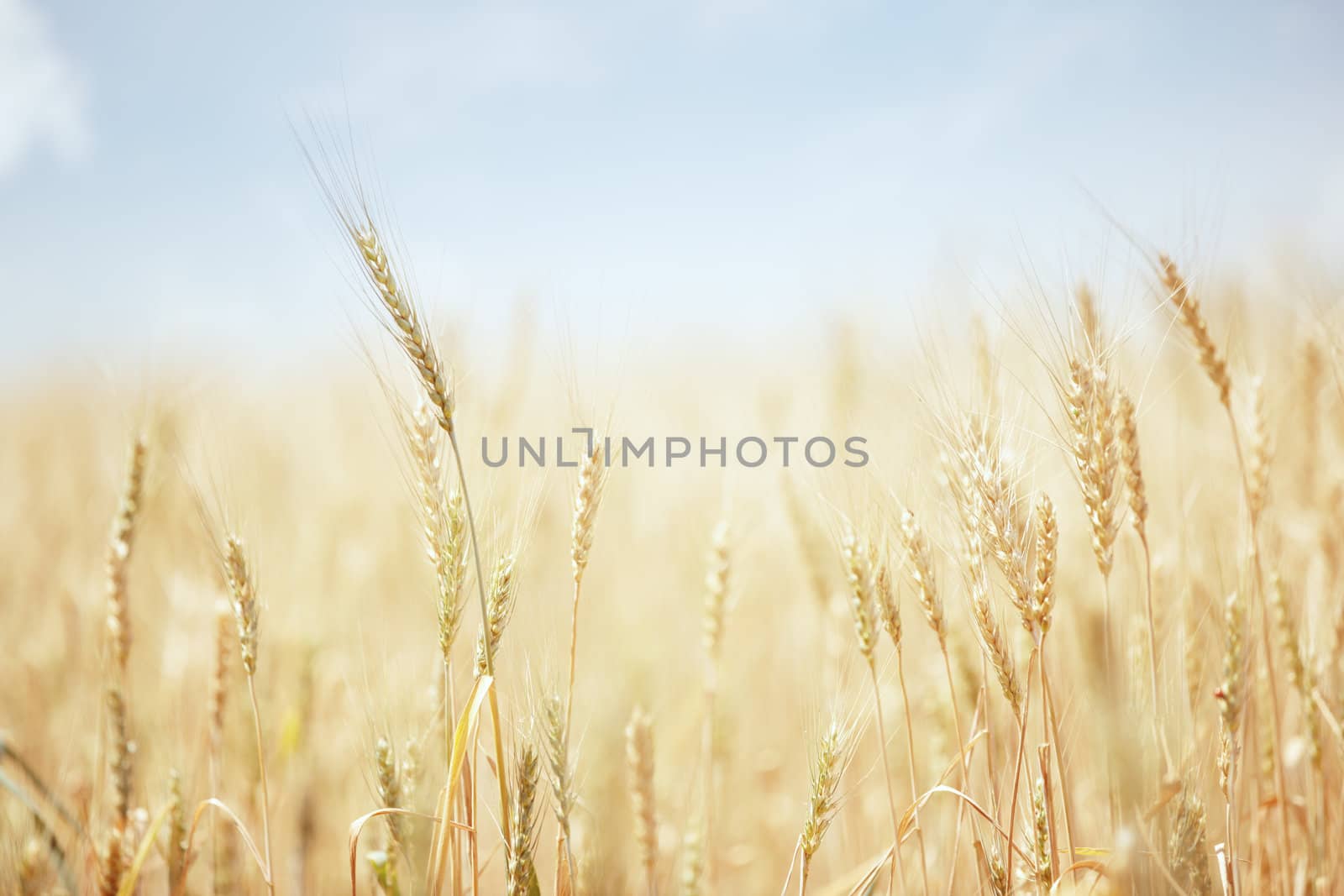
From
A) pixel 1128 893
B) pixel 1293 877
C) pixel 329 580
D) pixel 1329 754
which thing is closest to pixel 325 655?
pixel 329 580

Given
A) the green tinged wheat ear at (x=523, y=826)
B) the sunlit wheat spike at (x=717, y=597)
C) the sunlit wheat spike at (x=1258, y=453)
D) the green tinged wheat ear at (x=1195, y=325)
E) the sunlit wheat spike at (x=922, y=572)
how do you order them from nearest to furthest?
the green tinged wheat ear at (x=523, y=826)
the sunlit wheat spike at (x=922, y=572)
the green tinged wheat ear at (x=1195, y=325)
the sunlit wheat spike at (x=1258, y=453)
the sunlit wheat spike at (x=717, y=597)

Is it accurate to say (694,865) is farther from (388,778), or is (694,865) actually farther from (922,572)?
(922,572)

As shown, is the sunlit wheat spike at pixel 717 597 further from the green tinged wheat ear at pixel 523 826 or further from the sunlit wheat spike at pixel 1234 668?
the sunlit wheat spike at pixel 1234 668

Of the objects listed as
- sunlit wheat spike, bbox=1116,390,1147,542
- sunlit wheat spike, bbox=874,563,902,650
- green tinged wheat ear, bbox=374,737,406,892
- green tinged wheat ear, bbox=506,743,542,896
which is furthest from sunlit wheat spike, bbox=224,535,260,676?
sunlit wheat spike, bbox=1116,390,1147,542

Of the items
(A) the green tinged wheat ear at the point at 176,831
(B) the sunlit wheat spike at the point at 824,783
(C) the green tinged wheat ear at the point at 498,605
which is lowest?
(A) the green tinged wheat ear at the point at 176,831

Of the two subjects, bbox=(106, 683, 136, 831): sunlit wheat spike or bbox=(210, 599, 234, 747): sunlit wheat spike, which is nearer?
bbox=(106, 683, 136, 831): sunlit wheat spike

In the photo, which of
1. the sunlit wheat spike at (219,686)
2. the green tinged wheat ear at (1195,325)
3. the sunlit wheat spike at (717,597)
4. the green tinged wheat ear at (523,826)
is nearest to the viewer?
the green tinged wheat ear at (523,826)

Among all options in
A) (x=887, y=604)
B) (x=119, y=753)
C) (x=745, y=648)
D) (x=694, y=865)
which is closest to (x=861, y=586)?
(x=887, y=604)

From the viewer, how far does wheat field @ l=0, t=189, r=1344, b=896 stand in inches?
46.9

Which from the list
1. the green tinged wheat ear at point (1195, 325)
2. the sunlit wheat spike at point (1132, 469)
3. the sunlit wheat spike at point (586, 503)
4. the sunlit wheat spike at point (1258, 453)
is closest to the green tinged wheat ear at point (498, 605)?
the sunlit wheat spike at point (586, 503)

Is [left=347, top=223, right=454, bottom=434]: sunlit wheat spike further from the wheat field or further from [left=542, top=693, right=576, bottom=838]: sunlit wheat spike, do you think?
[left=542, top=693, right=576, bottom=838]: sunlit wheat spike

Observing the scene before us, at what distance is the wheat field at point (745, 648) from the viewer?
119 centimetres

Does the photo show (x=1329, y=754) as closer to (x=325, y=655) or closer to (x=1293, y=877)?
(x=1293, y=877)

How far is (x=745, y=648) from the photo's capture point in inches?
133
